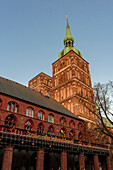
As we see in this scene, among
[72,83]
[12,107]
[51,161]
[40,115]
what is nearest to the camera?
[12,107]

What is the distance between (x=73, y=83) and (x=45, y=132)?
2203 cm

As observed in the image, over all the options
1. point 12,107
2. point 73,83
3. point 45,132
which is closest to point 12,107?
point 12,107

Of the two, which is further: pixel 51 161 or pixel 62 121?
pixel 62 121

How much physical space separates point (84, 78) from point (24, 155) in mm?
33550

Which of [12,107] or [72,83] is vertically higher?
[72,83]

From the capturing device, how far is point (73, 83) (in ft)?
150

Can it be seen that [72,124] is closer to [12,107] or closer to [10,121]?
[12,107]

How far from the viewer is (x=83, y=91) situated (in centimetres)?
4728

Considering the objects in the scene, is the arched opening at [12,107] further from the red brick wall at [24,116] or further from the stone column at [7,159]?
the stone column at [7,159]

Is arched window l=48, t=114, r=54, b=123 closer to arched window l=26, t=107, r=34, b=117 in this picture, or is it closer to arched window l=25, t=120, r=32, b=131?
arched window l=26, t=107, r=34, b=117

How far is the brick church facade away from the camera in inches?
732

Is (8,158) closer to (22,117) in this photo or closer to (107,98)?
(22,117)

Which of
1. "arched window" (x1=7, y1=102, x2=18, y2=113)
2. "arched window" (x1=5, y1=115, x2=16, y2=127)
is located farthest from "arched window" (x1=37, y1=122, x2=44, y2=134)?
"arched window" (x1=7, y1=102, x2=18, y2=113)

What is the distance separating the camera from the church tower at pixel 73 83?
42.4 meters
